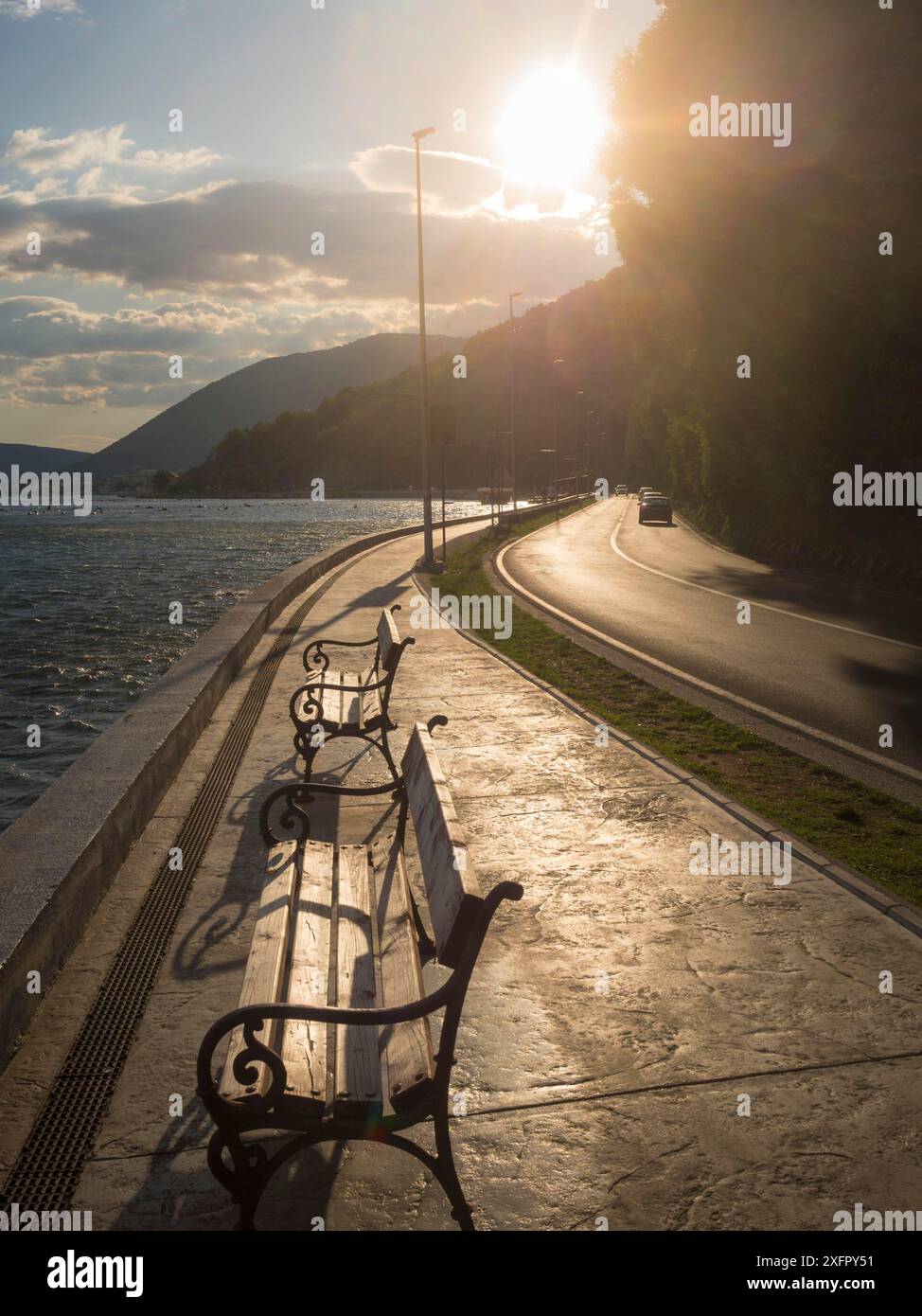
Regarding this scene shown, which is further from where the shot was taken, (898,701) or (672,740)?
(898,701)

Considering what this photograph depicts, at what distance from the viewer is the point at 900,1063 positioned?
3812 millimetres

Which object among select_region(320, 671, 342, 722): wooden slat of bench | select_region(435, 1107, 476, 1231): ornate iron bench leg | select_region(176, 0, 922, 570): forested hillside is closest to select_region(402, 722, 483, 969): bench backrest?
select_region(435, 1107, 476, 1231): ornate iron bench leg

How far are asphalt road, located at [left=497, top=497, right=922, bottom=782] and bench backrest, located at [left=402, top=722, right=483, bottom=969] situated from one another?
494 cm

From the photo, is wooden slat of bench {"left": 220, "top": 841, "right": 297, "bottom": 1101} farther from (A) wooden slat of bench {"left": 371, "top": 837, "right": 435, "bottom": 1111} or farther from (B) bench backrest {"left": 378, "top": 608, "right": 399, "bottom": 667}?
(B) bench backrest {"left": 378, "top": 608, "right": 399, "bottom": 667}

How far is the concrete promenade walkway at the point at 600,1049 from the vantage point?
317 cm

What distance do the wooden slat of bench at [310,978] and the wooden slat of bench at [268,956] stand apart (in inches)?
1.8

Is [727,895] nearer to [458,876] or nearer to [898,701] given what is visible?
[458,876]

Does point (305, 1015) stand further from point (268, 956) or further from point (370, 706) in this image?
point (370, 706)

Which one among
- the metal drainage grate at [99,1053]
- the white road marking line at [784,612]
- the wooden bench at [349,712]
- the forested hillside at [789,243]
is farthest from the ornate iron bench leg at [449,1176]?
the forested hillside at [789,243]

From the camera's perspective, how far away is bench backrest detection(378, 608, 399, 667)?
7.22 m

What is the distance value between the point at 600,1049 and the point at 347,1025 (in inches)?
39.8

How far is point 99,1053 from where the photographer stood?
13.0 feet

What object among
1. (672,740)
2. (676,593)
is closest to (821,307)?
(676,593)
